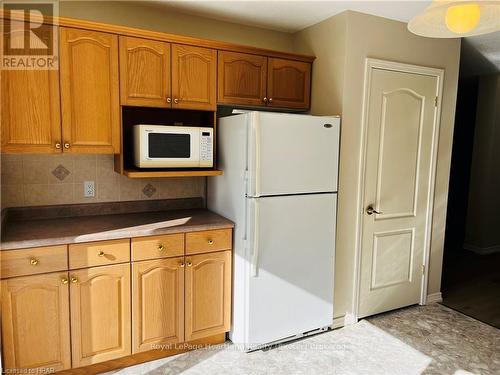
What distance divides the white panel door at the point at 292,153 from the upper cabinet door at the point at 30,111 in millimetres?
1185

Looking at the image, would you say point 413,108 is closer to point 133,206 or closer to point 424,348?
point 424,348

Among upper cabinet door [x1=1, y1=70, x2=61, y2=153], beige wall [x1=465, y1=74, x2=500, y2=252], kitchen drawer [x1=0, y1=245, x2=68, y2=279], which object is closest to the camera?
kitchen drawer [x1=0, y1=245, x2=68, y2=279]

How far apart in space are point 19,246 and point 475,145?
534 cm

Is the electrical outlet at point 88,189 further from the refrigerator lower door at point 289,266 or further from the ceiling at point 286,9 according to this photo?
the ceiling at point 286,9

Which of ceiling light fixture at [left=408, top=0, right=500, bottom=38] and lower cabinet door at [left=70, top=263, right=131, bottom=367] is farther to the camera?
lower cabinet door at [left=70, top=263, right=131, bottom=367]

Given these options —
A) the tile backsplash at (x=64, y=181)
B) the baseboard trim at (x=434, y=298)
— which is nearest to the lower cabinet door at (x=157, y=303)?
the tile backsplash at (x=64, y=181)

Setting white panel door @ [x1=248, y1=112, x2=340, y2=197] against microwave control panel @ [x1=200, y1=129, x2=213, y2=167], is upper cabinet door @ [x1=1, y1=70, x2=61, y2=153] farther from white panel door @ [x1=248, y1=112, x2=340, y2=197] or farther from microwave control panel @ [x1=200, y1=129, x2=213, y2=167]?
white panel door @ [x1=248, y1=112, x2=340, y2=197]

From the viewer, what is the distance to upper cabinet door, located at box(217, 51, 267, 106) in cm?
267

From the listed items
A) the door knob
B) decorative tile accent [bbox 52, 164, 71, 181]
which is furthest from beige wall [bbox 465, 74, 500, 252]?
decorative tile accent [bbox 52, 164, 71, 181]

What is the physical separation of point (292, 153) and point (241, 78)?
0.70m

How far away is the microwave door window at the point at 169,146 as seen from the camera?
2.45m

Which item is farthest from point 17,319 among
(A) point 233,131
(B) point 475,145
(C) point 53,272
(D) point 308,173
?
(B) point 475,145

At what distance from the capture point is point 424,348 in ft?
8.80

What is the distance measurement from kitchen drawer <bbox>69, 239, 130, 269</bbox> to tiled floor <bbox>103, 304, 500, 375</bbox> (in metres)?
0.75
